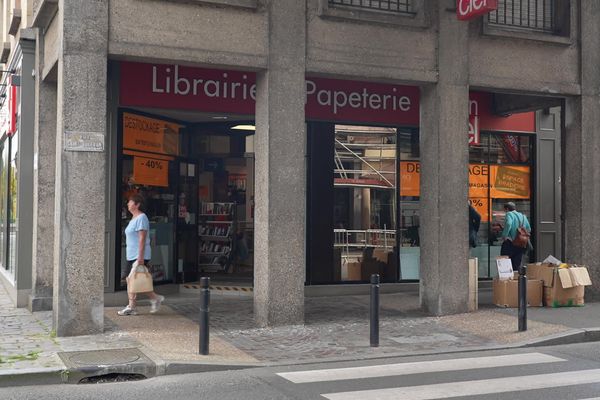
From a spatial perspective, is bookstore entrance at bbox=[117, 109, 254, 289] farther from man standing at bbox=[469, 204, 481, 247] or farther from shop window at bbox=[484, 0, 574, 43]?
shop window at bbox=[484, 0, 574, 43]

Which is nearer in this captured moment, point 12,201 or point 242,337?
point 242,337

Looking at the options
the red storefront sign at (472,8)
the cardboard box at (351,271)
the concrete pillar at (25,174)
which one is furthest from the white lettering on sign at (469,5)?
the concrete pillar at (25,174)

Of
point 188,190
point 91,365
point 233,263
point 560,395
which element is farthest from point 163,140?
point 560,395

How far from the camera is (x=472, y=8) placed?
11.0 m

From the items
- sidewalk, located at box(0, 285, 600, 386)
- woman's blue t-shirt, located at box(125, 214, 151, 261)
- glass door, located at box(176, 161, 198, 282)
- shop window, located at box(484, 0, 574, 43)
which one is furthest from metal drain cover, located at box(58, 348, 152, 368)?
shop window, located at box(484, 0, 574, 43)

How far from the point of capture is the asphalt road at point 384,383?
269 inches

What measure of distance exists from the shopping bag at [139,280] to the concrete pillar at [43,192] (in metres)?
1.82

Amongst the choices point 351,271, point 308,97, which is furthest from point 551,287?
point 308,97

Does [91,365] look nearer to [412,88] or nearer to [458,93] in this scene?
[458,93]

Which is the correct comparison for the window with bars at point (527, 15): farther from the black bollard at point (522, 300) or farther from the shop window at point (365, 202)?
the black bollard at point (522, 300)

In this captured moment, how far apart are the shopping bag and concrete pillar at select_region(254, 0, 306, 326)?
179 cm

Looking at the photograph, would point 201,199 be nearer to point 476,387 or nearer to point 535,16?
point 535,16

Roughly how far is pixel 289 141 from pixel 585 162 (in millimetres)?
6000

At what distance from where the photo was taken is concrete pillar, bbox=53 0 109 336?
934cm
